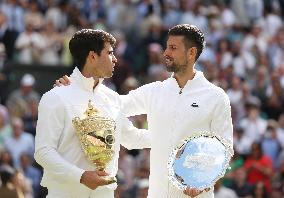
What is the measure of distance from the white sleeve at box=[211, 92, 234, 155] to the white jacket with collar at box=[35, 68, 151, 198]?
0.73 meters

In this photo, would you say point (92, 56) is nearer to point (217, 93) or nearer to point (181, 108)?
point (181, 108)

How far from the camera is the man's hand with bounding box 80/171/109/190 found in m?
7.86

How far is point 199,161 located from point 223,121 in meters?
0.45

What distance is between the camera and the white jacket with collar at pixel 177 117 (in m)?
8.47

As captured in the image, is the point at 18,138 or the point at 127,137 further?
the point at 18,138

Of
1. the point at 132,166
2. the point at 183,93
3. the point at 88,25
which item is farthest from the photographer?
the point at 88,25

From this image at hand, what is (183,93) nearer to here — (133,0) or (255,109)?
(255,109)

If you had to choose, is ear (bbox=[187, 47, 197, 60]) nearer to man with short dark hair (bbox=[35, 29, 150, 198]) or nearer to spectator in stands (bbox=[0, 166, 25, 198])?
man with short dark hair (bbox=[35, 29, 150, 198])

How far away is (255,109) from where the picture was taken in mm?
18062

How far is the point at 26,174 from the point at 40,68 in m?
3.87

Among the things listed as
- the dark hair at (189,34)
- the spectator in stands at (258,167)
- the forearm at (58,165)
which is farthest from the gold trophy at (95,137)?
the spectator in stands at (258,167)

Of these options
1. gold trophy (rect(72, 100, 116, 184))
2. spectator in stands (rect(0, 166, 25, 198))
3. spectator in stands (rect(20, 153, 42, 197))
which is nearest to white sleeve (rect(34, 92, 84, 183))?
gold trophy (rect(72, 100, 116, 184))

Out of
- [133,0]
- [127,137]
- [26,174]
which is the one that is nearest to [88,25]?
[133,0]

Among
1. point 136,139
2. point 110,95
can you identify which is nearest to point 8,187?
point 136,139
